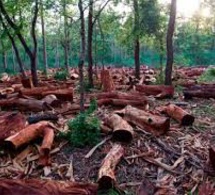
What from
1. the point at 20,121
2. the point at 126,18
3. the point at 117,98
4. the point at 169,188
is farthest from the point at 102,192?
the point at 126,18

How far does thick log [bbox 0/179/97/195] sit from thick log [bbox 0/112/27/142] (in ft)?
6.83

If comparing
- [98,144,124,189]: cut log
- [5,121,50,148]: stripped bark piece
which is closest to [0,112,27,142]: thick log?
[5,121,50,148]: stripped bark piece

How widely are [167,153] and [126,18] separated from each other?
12.0 meters

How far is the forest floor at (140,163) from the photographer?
5.70m

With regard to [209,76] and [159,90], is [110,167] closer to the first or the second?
[159,90]

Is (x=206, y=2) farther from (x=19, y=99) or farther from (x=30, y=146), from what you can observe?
(x=30, y=146)

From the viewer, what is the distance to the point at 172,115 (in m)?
8.25

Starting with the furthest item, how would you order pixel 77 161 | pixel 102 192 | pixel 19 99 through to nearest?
pixel 19 99, pixel 77 161, pixel 102 192

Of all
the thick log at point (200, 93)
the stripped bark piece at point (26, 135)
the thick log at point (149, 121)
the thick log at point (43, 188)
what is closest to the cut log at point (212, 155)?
the thick log at point (149, 121)

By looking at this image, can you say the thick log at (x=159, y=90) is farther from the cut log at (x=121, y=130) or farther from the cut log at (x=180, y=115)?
the cut log at (x=121, y=130)

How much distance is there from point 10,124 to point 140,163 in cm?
245

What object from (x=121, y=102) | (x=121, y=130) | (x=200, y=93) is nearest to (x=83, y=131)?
(x=121, y=130)

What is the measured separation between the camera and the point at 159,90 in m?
11.4

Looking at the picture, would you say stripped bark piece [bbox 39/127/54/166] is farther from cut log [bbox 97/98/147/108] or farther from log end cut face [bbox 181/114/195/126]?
cut log [bbox 97/98/147/108]
